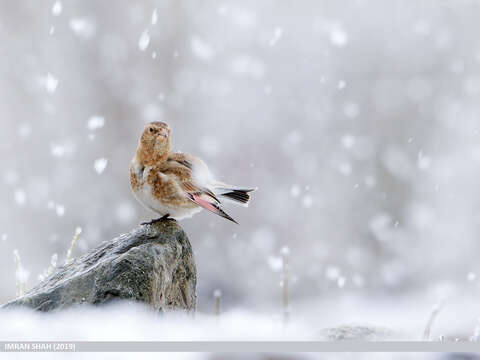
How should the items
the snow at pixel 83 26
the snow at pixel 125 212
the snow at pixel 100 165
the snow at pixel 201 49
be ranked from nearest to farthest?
1. the snow at pixel 125 212
2. the snow at pixel 100 165
3. the snow at pixel 83 26
4. the snow at pixel 201 49

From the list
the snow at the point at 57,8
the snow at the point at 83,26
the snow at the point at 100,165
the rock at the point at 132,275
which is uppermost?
the snow at the point at 57,8

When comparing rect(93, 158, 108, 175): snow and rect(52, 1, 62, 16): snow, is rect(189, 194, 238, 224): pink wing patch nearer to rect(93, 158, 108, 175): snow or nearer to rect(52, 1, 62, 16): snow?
rect(93, 158, 108, 175): snow

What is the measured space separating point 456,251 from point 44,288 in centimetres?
204

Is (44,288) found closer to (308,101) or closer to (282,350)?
(282,350)

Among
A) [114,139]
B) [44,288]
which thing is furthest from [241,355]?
[114,139]

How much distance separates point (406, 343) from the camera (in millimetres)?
824

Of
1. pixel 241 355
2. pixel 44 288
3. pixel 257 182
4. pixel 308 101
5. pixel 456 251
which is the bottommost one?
pixel 241 355

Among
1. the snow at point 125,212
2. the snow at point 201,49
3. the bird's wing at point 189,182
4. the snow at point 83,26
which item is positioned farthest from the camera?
the snow at point 201,49

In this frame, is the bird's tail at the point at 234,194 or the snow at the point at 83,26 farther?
the snow at the point at 83,26

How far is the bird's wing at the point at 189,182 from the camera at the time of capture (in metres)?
1.11

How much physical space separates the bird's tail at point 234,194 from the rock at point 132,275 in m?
0.11

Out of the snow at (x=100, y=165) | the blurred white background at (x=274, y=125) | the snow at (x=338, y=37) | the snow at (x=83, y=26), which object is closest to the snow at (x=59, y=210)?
the blurred white background at (x=274, y=125)

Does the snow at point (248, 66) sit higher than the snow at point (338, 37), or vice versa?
the snow at point (338, 37)

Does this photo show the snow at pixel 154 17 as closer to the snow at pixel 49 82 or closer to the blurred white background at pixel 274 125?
the blurred white background at pixel 274 125
